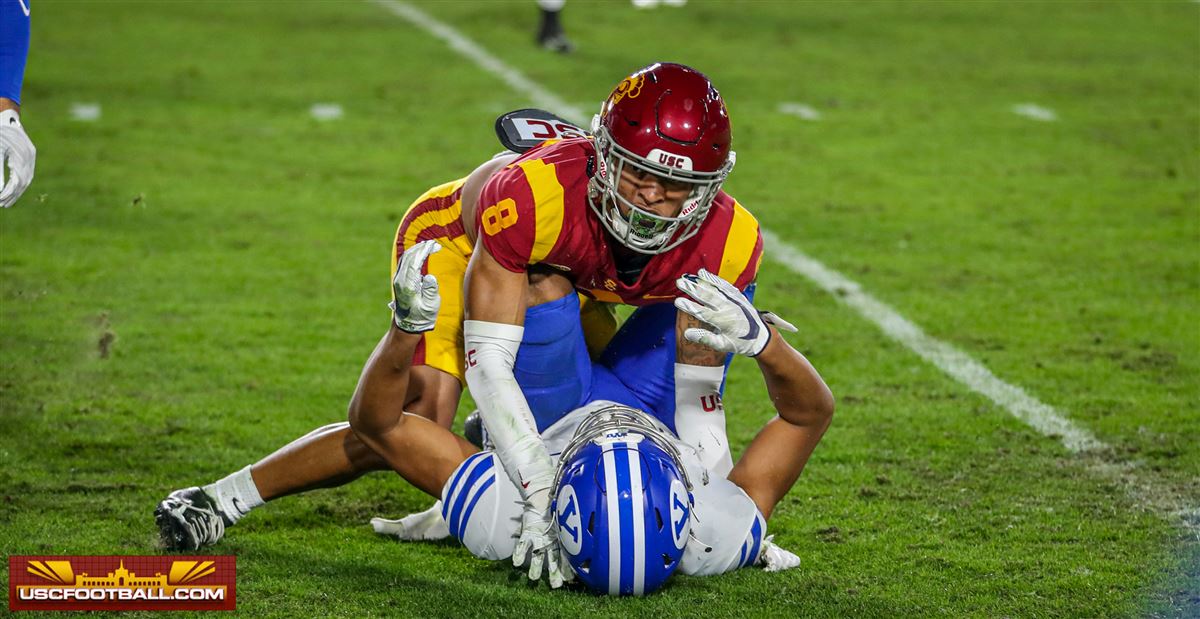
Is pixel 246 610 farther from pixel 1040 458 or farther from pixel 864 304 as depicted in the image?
pixel 864 304

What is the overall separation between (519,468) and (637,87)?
114 centimetres

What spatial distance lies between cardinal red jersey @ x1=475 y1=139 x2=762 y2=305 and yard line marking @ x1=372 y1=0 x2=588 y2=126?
6.52 meters

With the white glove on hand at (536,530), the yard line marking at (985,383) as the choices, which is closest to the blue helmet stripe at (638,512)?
the white glove on hand at (536,530)

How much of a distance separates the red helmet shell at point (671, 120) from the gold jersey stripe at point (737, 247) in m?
0.25

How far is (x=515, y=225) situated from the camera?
4.23 metres

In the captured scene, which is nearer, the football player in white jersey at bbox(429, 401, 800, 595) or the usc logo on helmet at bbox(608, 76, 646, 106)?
the football player in white jersey at bbox(429, 401, 800, 595)

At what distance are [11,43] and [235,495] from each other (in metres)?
1.65

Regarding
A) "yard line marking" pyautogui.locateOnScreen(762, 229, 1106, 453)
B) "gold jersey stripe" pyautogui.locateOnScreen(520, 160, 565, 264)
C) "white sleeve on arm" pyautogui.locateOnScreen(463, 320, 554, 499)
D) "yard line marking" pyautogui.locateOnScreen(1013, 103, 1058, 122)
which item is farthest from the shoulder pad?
"yard line marking" pyautogui.locateOnScreen(1013, 103, 1058, 122)

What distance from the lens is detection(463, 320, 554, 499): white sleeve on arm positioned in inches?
157

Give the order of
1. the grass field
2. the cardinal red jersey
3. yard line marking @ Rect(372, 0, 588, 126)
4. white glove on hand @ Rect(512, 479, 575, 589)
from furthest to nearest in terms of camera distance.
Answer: yard line marking @ Rect(372, 0, 588, 126) < the grass field < the cardinal red jersey < white glove on hand @ Rect(512, 479, 575, 589)

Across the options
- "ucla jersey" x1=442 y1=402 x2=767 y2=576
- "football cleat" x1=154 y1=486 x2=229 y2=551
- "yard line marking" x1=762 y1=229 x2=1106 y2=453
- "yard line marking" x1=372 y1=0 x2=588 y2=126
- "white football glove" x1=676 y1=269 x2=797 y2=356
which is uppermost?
"white football glove" x1=676 y1=269 x2=797 y2=356

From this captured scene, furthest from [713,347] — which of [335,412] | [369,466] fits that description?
[335,412]

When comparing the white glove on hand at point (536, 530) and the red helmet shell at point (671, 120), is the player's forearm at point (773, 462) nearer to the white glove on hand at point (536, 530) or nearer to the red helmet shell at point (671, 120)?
the white glove on hand at point (536, 530)

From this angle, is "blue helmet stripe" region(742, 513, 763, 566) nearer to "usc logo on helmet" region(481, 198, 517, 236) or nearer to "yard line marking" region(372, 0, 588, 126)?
"usc logo on helmet" region(481, 198, 517, 236)
